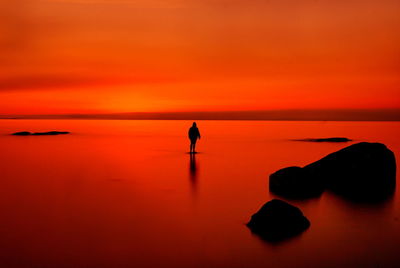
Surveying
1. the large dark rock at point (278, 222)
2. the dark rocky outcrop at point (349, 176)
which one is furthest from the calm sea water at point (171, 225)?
the dark rocky outcrop at point (349, 176)

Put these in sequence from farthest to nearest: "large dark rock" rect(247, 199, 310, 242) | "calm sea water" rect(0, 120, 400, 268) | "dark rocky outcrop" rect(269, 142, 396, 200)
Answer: "dark rocky outcrop" rect(269, 142, 396, 200), "large dark rock" rect(247, 199, 310, 242), "calm sea water" rect(0, 120, 400, 268)

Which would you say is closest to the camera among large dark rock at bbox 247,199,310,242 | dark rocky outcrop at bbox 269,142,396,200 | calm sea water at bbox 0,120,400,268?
calm sea water at bbox 0,120,400,268

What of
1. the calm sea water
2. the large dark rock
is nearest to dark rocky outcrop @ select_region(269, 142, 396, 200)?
the calm sea water

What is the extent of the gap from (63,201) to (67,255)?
6798mm

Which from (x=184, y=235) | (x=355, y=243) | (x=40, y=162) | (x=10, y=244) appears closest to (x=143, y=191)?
(x=184, y=235)

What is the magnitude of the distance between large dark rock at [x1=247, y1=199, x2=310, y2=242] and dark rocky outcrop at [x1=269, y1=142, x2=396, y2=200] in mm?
4878

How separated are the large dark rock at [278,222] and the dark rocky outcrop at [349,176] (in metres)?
4.88

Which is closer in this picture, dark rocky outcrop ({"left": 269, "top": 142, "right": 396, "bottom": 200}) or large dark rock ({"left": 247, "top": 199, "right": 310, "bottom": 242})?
large dark rock ({"left": 247, "top": 199, "right": 310, "bottom": 242})

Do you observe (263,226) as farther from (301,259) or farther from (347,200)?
(347,200)

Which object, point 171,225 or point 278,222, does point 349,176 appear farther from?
point 171,225

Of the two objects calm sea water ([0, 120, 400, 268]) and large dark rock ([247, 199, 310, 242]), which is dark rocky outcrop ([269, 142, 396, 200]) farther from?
large dark rock ([247, 199, 310, 242])

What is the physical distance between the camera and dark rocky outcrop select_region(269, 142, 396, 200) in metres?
16.4

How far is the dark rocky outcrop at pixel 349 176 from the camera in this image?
1642 cm

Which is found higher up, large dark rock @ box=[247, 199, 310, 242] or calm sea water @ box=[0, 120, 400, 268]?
large dark rock @ box=[247, 199, 310, 242]
